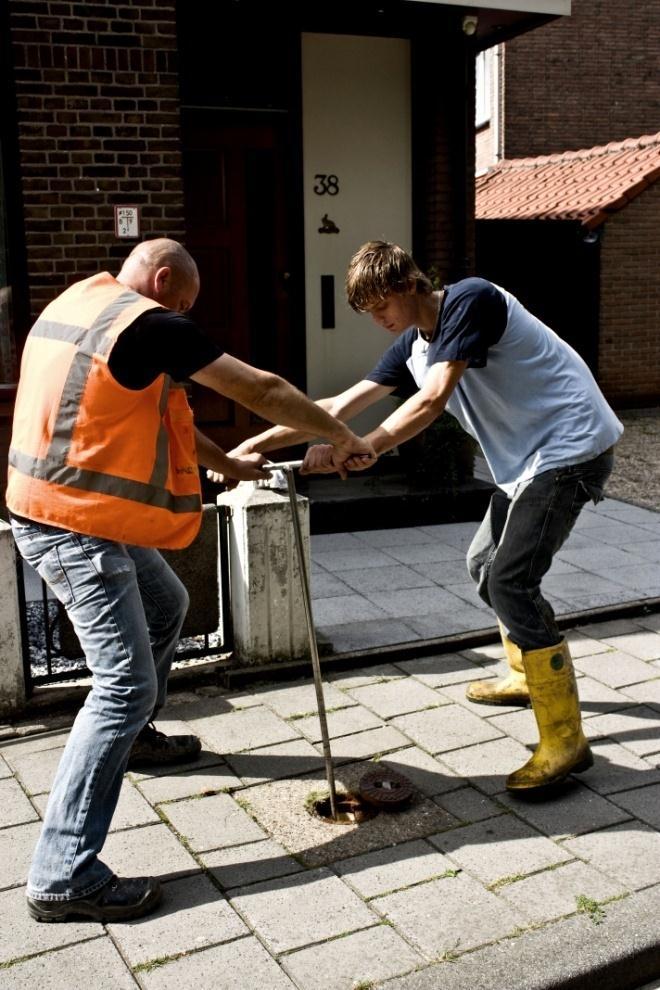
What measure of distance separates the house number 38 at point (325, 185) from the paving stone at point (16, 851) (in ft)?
20.9

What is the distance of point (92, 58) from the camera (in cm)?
687

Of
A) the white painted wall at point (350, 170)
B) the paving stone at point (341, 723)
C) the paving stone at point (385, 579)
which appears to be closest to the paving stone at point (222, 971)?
the paving stone at point (341, 723)

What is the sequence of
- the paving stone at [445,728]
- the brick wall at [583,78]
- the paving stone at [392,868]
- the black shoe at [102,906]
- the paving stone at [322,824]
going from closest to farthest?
the black shoe at [102,906] < the paving stone at [392,868] < the paving stone at [322,824] < the paving stone at [445,728] < the brick wall at [583,78]

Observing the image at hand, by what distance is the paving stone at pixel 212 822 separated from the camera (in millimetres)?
3570

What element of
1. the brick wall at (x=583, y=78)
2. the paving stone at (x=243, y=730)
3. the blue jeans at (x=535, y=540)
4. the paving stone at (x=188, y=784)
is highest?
the brick wall at (x=583, y=78)

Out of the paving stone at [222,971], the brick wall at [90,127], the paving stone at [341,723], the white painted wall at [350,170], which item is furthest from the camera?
the white painted wall at [350,170]

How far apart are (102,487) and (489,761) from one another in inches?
76.7

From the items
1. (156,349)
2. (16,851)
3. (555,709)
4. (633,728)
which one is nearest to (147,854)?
(16,851)

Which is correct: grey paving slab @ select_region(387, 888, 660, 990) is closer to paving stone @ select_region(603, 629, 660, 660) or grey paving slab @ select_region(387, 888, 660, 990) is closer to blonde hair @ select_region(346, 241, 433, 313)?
blonde hair @ select_region(346, 241, 433, 313)

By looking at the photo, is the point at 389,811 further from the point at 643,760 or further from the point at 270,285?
the point at 270,285

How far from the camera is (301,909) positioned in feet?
10.3

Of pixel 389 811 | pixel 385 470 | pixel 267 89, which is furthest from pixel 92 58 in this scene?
pixel 389 811

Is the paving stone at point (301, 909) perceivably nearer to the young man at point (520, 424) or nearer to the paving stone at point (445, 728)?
the young man at point (520, 424)

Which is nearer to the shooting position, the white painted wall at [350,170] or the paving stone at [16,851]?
the paving stone at [16,851]
